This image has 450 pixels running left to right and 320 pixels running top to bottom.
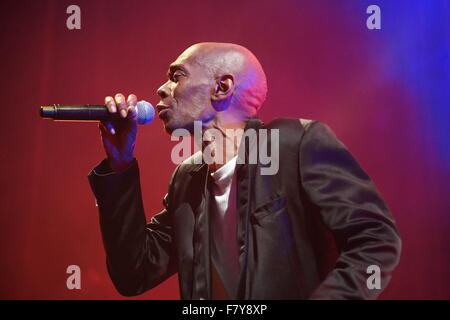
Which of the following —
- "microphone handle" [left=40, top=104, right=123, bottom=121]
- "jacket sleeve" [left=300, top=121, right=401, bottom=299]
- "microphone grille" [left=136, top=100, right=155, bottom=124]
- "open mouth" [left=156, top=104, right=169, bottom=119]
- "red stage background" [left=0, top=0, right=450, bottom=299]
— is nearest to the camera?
"jacket sleeve" [left=300, top=121, right=401, bottom=299]

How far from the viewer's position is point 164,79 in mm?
2783

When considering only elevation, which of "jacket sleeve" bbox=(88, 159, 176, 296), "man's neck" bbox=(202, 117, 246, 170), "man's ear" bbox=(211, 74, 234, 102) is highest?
"man's ear" bbox=(211, 74, 234, 102)

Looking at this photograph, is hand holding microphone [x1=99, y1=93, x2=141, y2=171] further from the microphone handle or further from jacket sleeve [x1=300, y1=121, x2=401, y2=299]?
jacket sleeve [x1=300, y1=121, x2=401, y2=299]

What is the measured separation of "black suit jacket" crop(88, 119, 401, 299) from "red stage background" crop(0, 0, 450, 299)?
0.96m

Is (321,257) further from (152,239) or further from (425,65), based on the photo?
(425,65)

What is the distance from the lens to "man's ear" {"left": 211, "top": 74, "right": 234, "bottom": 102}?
1.83 m

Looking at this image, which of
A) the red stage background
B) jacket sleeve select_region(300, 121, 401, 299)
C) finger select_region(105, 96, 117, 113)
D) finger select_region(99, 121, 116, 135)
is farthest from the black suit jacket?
the red stage background

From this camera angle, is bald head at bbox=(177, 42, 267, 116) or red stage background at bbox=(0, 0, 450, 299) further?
red stage background at bbox=(0, 0, 450, 299)

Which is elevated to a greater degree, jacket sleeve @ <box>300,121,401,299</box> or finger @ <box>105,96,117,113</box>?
finger @ <box>105,96,117,113</box>

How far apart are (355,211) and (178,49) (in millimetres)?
1674

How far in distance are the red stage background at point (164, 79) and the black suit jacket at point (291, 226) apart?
96cm

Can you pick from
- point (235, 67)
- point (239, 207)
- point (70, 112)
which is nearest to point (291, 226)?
point (239, 207)

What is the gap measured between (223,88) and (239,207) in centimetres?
48

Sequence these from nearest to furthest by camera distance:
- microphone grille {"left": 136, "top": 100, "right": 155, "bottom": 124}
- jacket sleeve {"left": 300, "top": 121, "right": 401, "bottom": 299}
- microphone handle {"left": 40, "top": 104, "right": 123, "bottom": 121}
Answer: jacket sleeve {"left": 300, "top": 121, "right": 401, "bottom": 299}
microphone handle {"left": 40, "top": 104, "right": 123, "bottom": 121}
microphone grille {"left": 136, "top": 100, "right": 155, "bottom": 124}
